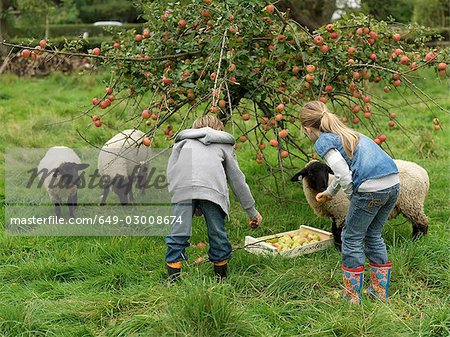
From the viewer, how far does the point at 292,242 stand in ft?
16.1

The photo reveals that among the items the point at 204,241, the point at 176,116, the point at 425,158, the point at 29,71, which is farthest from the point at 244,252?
the point at 29,71

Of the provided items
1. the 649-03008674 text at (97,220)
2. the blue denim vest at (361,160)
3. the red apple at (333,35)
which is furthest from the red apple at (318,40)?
the 649-03008674 text at (97,220)

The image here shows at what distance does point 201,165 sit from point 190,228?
1.51ft

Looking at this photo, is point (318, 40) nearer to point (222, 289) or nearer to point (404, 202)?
point (404, 202)

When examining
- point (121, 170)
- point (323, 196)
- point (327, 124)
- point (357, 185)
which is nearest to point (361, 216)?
point (357, 185)

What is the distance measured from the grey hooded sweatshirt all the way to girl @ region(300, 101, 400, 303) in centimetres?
62

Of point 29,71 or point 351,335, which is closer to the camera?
point 351,335

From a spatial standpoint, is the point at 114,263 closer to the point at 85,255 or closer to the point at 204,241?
the point at 85,255

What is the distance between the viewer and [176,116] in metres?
9.59

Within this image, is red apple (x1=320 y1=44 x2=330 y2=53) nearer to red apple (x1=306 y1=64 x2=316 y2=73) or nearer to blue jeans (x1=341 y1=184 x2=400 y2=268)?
red apple (x1=306 y1=64 x2=316 y2=73)

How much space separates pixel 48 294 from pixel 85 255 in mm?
612

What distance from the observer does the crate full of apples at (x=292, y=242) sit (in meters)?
4.66

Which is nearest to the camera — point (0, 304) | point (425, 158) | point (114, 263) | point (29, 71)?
point (0, 304)

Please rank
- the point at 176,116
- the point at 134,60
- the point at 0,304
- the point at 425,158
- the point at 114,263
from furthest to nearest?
the point at 176,116
the point at 425,158
the point at 134,60
the point at 114,263
the point at 0,304
